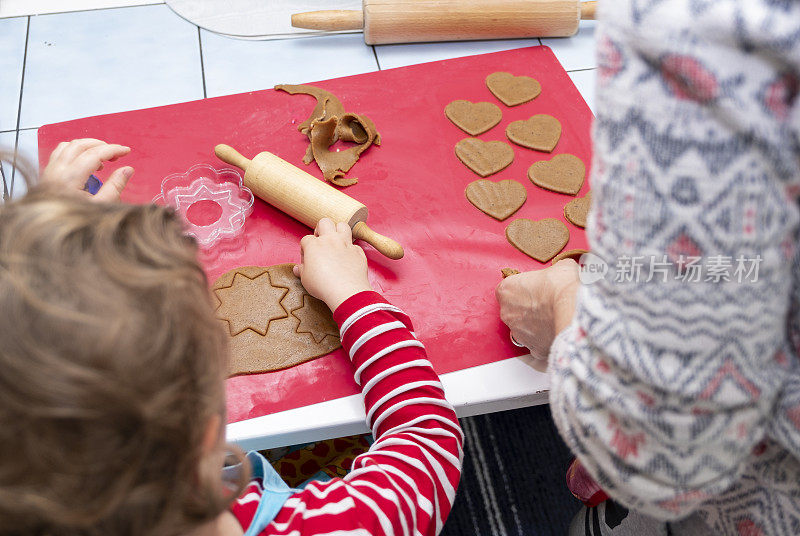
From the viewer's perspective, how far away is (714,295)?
1.43 feet

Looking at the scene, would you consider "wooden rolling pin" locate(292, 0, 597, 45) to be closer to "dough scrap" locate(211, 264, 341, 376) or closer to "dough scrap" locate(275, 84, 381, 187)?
"dough scrap" locate(275, 84, 381, 187)

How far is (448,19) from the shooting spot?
1.39 m

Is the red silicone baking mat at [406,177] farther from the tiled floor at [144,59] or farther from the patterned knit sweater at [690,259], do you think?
the patterned knit sweater at [690,259]

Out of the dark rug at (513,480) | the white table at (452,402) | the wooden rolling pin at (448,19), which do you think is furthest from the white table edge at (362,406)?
the wooden rolling pin at (448,19)

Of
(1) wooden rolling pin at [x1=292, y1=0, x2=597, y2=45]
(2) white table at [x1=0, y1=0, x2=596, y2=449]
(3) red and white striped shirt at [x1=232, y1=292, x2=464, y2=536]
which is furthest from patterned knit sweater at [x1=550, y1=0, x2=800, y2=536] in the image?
(1) wooden rolling pin at [x1=292, y1=0, x2=597, y2=45]

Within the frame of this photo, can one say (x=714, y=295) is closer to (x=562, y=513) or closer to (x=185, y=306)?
(x=185, y=306)

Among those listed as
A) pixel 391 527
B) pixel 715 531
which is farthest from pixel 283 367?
pixel 715 531

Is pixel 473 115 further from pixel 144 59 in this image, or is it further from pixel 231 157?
pixel 144 59

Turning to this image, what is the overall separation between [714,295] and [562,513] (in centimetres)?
113

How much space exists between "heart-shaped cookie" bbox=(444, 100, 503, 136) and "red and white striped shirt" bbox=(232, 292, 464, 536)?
46 centimetres

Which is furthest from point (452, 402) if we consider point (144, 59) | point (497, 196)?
point (144, 59)

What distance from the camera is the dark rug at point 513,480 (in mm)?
1417

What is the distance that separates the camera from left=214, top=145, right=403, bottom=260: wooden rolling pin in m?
0.99

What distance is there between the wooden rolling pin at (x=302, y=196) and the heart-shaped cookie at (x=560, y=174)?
1.00ft
